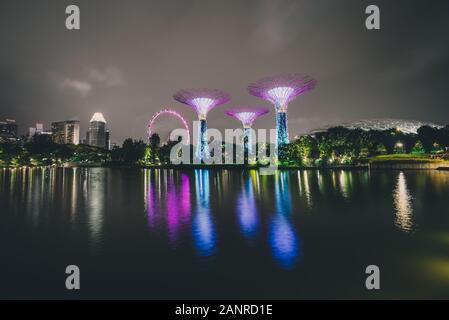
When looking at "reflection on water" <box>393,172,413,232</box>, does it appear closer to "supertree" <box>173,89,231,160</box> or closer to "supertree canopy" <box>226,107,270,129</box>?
"supertree" <box>173,89,231,160</box>

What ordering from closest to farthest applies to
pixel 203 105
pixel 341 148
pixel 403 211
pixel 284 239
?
pixel 284 239
pixel 403 211
pixel 203 105
pixel 341 148

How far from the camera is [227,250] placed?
11.3 metres

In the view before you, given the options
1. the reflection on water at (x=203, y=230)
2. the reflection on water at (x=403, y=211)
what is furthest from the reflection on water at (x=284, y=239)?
the reflection on water at (x=403, y=211)

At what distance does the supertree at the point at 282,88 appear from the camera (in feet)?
204

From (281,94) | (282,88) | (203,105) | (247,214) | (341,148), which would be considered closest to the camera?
(247,214)

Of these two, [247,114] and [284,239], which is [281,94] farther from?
[284,239]

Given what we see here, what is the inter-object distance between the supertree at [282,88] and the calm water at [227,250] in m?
45.5

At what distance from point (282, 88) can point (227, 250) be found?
5720 cm

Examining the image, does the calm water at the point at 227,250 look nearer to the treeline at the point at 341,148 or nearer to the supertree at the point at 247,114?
the treeline at the point at 341,148

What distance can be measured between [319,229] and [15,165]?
421ft

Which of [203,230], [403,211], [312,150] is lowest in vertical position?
[203,230]

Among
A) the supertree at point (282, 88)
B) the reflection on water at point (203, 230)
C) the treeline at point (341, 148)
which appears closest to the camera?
the reflection on water at point (203, 230)

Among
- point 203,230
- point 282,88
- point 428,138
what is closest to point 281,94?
point 282,88
